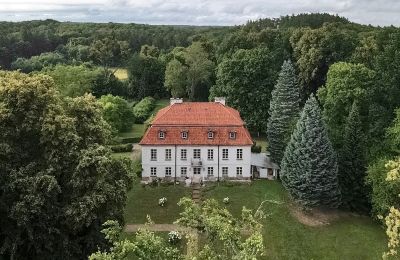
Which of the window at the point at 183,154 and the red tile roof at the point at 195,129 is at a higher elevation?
the red tile roof at the point at 195,129

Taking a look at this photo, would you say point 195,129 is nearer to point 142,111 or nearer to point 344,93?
point 344,93

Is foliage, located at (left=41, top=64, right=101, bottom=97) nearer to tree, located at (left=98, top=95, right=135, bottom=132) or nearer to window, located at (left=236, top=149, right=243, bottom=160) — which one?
tree, located at (left=98, top=95, right=135, bottom=132)

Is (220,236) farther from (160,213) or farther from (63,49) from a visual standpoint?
(63,49)

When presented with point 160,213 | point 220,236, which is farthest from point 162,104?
point 220,236

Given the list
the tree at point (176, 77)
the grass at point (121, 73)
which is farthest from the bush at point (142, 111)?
the grass at point (121, 73)

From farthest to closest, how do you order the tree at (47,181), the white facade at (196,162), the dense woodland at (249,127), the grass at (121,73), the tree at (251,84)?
the grass at (121,73) < the tree at (251,84) < the white facade at (196,162) < the dense woodland at (249,127) < the tree at (47,181)

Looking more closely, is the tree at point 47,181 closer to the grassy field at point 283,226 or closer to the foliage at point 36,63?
the grassy field at point 283,226
